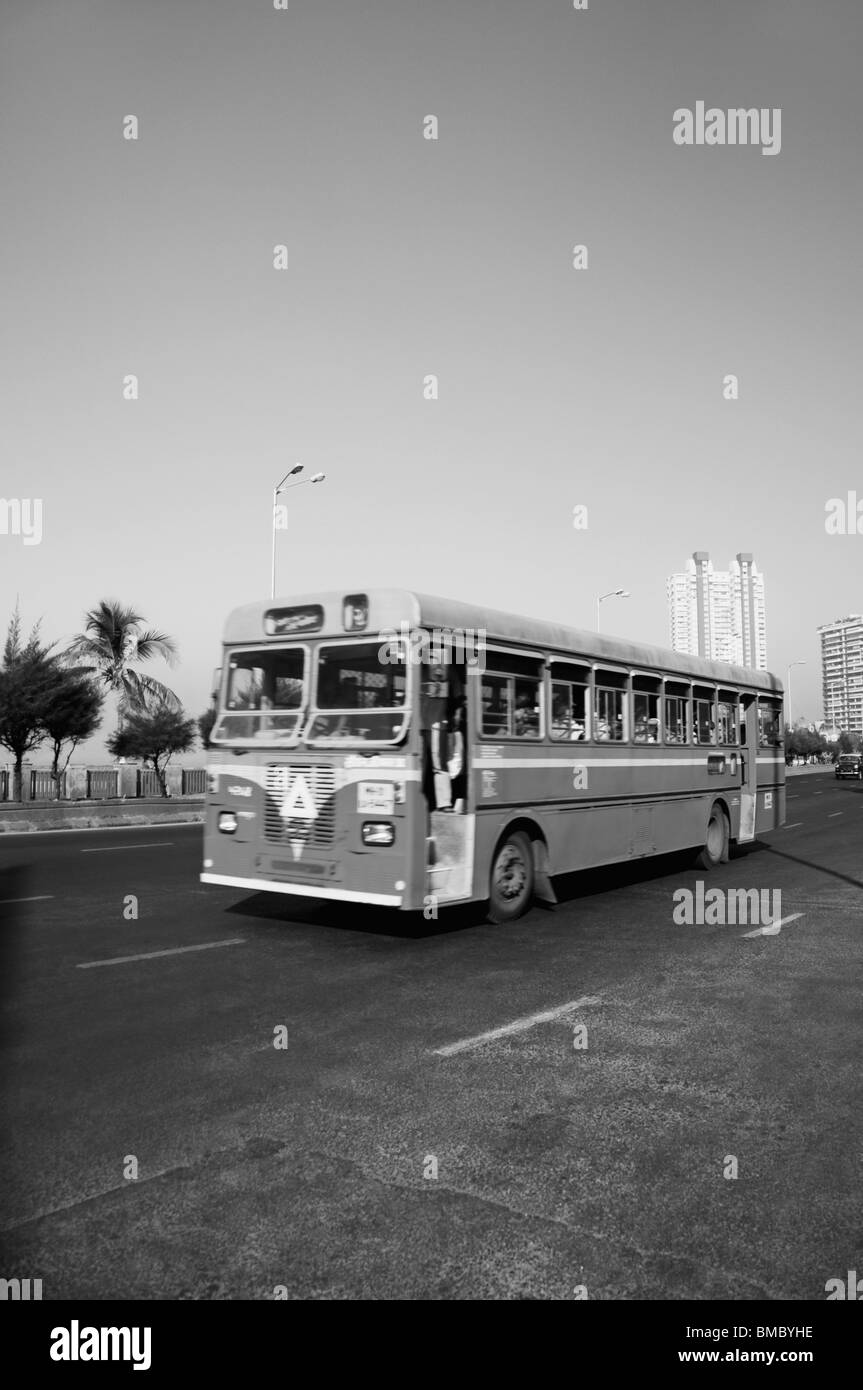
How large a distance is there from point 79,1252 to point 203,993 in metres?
3.63

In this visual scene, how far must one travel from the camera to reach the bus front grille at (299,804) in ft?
28.9

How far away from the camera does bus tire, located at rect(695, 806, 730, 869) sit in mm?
15055

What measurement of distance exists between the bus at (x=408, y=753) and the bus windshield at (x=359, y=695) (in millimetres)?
13

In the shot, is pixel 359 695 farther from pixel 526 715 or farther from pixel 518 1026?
pixel 518 1026

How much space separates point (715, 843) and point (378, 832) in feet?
27.9

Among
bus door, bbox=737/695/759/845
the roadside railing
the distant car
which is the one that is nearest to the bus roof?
bus door, bbox=737/695/759/845

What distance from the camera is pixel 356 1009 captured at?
264 inches

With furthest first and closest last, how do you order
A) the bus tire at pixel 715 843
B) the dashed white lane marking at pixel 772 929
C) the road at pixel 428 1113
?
the bus tire at pixel 715 843 → the dashed white lane marking at pixel 772 929 → the road at pixel 428 1113

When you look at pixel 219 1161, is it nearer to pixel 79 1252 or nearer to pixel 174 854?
pixel 79 1252

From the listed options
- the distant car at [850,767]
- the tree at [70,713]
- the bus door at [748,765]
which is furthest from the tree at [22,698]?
the distant car at [850,767]

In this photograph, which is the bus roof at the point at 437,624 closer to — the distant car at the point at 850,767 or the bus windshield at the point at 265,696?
the bus windshield at the point at 265,696

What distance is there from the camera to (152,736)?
1527 inches
